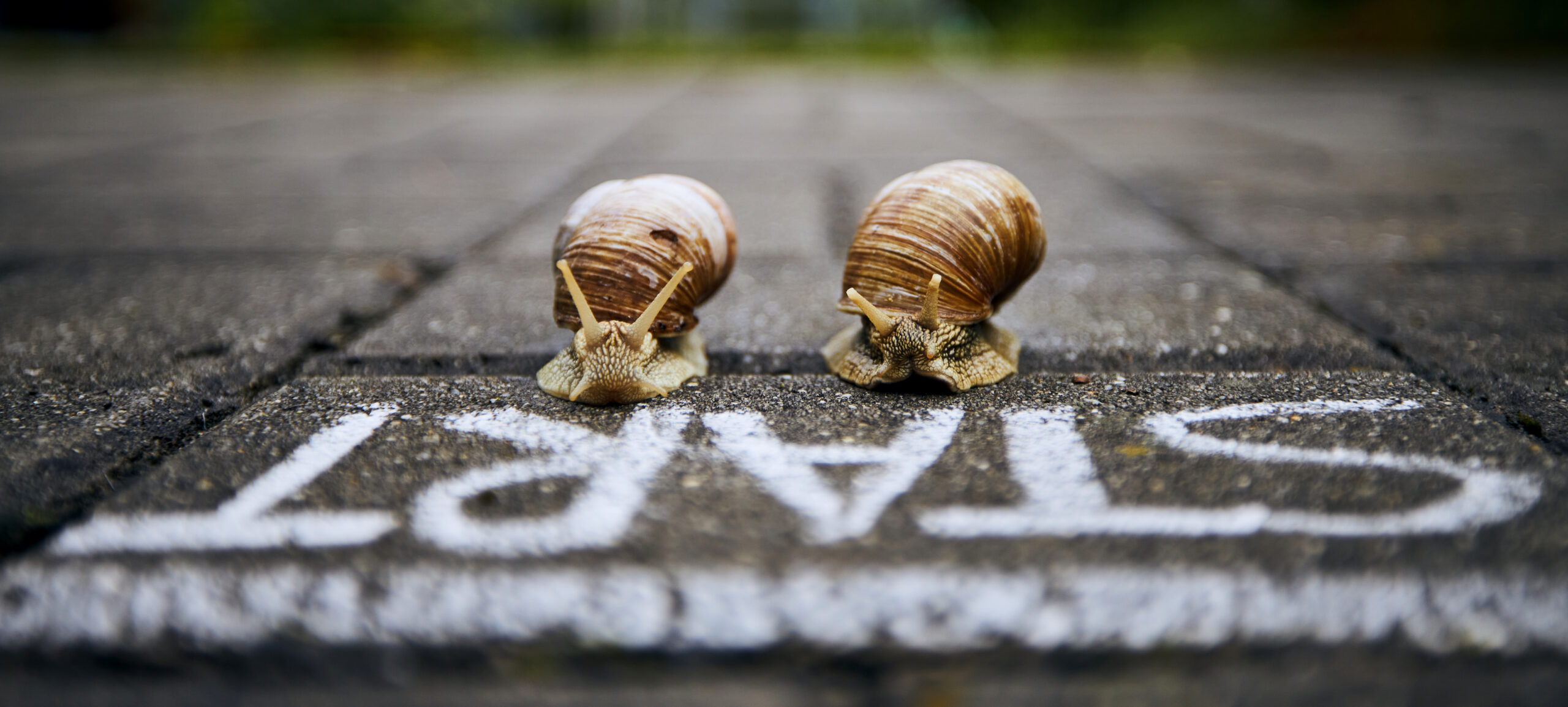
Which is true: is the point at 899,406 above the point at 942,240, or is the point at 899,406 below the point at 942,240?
below

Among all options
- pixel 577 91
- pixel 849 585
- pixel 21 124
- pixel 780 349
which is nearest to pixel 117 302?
pixel 780 349

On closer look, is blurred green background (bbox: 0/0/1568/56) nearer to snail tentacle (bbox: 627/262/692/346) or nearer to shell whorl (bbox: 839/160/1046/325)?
shell whorl (bbox: 839/160/1046/325)

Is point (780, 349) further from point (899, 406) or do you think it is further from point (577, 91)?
point (577, 91)

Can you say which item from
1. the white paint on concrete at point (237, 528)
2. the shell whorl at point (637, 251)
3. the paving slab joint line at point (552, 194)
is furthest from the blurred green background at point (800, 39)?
the white paint on concrete at point (237, 528)

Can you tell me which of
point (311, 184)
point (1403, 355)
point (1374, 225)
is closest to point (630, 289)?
point (1403, 355)

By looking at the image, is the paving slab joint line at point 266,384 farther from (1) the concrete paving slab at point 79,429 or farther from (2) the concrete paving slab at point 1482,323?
(2) the concrete paving slab at point 1482,323

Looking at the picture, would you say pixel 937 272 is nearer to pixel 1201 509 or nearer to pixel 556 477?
pixel 1201 509

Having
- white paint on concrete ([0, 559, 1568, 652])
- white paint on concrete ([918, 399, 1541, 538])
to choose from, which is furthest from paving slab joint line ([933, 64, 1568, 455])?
white paint on concrete ([0, 559, 1568, 652])
